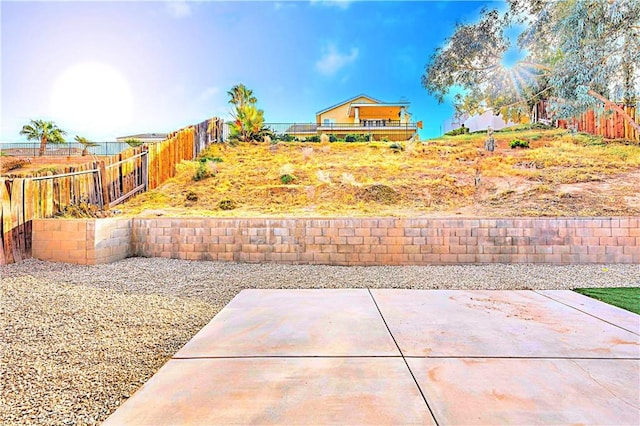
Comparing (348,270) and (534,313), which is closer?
(534,313)

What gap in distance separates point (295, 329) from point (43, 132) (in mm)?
28490

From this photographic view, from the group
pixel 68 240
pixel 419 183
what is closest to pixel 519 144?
pixel 419 183

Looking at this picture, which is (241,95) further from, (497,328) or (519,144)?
(497,328)

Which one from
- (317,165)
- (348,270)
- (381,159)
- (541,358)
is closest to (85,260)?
(348,270)

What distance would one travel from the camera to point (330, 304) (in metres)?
3.48

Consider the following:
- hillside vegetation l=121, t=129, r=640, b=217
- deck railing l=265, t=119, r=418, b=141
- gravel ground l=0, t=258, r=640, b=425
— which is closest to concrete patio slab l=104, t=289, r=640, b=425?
gravel ground l=0, t=258, r=640, b=425

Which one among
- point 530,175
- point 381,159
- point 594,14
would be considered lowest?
point 530,175

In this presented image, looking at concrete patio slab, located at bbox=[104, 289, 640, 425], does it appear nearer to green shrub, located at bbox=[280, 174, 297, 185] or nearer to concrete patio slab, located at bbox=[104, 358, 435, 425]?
concrete patio slab, located at bbox=[104, 358, 435, 425]

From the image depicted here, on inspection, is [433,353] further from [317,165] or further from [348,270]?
[317,165]

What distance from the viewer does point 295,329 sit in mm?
2793

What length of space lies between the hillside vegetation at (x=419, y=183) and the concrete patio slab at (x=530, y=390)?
18.2 ft

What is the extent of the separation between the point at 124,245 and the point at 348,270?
352cm

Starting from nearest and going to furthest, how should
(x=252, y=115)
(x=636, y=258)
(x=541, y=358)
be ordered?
(x=541, y=358) < (x=636, y=258) < (x=252, y=115)

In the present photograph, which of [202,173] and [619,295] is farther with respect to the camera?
[202,173]
